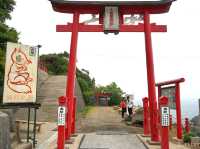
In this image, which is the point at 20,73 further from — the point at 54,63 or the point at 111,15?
the point at 54,63

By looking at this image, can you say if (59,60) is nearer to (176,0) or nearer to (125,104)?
(125,104)

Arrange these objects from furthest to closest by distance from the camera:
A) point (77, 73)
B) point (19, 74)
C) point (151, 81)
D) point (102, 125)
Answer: point (77, 73), point (102, 125), point (151, 81), point (19, 74)

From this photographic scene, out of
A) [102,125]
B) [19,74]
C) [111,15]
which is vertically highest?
[111,15]

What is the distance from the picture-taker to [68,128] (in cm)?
1235

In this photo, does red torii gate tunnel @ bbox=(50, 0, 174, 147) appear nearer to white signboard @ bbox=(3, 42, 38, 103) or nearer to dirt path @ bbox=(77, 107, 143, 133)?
white signboard @ bbox=(3, 42, 38, 103)

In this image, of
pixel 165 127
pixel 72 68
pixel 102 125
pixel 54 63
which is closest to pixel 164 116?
pixel 165 127

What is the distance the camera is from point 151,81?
12945 millimetres

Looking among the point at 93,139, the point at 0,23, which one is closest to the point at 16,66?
Result: the point at 93,139

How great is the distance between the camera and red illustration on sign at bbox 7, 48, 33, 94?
10289 mm

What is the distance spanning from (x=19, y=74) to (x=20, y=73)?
0.04 metres

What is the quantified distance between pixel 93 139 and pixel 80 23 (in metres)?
4.47

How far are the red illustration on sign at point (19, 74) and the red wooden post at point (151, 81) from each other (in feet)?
14.8

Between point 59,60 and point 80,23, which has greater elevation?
point 59,60

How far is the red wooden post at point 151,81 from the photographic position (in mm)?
12258
